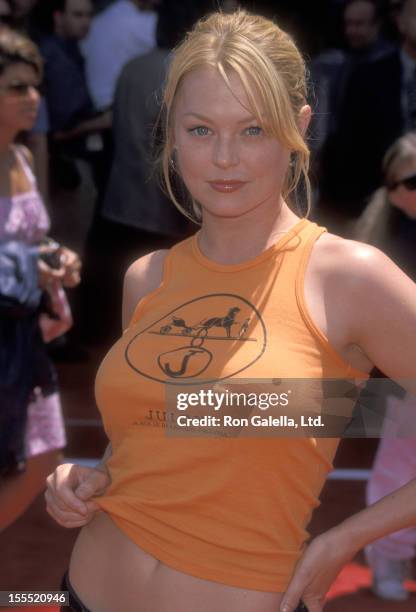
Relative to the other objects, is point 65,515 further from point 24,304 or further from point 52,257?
point 52,257

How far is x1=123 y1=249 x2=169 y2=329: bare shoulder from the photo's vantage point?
7.39 ft

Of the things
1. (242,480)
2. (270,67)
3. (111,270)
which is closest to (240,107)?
(270,67)

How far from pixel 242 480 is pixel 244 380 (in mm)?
162

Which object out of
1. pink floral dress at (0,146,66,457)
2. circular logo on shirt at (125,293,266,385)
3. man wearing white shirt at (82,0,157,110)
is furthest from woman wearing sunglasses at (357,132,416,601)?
man wearing white shirt at (82,0,157,110)

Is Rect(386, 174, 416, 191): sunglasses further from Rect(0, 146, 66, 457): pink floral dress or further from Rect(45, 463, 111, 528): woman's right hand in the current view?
Rect(45, 463, 111, 528): woman's right hand

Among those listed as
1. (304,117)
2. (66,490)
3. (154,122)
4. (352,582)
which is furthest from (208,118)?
(154,122)

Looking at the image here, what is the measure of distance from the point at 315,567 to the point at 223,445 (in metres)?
0.24

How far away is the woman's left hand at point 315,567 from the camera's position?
6.16ft

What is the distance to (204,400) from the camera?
1990 mm

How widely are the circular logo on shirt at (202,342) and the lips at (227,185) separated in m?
0.18

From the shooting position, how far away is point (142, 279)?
2279 mm

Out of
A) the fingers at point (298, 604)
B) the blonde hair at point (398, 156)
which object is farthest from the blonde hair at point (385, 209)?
the fingers at point (298, 604)

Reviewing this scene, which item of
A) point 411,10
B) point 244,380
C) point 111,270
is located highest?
point 244,380

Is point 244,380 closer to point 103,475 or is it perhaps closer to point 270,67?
point 103,475
